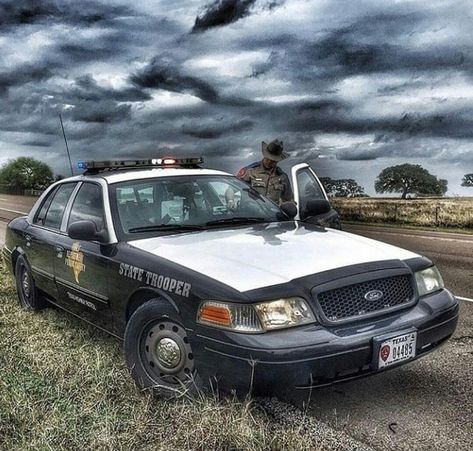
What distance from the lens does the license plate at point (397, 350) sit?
11.6 feet

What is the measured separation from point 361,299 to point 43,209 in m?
3.81

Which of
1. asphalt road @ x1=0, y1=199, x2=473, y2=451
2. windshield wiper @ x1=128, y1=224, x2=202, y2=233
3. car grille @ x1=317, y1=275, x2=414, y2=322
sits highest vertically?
windshield wiper @ x1=128, y1=224, x2=202, y2=233

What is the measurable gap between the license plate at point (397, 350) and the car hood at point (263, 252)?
512mm

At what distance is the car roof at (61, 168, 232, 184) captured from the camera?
509cm

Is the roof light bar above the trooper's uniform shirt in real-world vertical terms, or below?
above

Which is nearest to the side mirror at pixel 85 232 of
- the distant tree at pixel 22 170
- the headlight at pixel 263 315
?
the headlight at pixel 263 315

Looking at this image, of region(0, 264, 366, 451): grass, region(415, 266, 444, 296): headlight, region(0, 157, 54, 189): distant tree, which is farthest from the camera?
region(0, 157, 54, 189): distant tree

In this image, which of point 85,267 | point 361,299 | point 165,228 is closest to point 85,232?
point 85,267

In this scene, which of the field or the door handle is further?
the field

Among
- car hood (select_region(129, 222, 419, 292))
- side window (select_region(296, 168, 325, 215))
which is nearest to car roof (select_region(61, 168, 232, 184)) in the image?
car hood (select_region(129, 222, 419, 292))

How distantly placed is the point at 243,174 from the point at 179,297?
4146 mm

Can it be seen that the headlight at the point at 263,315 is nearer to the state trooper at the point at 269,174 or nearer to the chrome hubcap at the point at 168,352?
the chrome hubcap at the point at 168,352

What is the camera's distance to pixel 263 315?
3.37 metres

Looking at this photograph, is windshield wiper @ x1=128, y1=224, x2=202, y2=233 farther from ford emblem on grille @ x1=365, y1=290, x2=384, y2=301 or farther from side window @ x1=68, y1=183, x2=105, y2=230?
ford emblem on grille @ x1=365, y1=290, x2=384, y2=301
